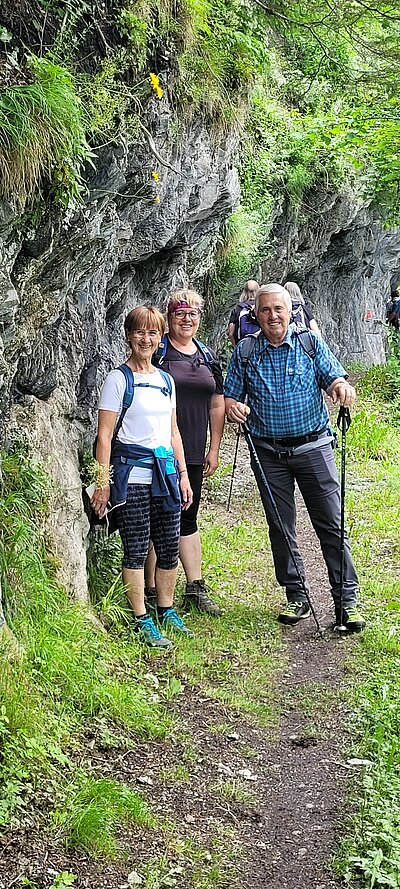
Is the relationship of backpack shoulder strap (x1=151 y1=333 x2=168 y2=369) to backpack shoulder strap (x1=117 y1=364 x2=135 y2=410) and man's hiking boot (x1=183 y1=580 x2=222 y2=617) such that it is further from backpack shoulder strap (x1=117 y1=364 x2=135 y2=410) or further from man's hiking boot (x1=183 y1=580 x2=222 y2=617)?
man's hiking boot (x1=183 y1=580 x2=222 y2=617)

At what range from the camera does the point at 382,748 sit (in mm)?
4883

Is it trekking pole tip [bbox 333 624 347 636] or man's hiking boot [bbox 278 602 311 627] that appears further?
man's hiking boot [bbox 278 602 311 627]

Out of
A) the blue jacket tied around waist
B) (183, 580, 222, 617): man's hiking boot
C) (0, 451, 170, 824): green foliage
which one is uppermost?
the blue jacket tied around waist

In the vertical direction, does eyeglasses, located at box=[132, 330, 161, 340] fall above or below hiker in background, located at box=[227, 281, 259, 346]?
below

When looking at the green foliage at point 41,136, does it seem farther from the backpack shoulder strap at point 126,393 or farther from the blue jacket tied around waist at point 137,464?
the blue jacket tied around waist at point 137,464

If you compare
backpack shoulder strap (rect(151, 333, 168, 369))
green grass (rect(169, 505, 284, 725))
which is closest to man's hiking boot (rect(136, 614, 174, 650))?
green grass (rect(169, 505, 284, 725))

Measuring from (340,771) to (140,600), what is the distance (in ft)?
6.39

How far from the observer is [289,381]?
22.1 ft

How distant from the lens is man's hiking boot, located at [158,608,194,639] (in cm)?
641

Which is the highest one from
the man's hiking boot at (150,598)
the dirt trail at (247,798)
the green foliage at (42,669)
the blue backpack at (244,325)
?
the blue backpack at (244,325)

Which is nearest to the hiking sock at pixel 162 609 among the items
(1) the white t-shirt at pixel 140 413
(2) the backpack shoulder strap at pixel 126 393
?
(1) the white t-shirt at pixel 140 413

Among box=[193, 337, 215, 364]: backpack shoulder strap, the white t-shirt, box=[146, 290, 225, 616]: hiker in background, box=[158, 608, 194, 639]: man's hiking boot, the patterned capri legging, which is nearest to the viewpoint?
the white t-shirt

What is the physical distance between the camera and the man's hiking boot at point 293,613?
7090mm

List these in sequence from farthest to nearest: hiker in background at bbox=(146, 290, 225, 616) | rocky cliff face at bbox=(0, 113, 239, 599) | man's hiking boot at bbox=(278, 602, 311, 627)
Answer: man's hiking boot at bbox=(278, 602, 311, 627) → hiker in background at bbox=(146, 290, 225, 616) → rocky cliff face at bbox=(0, 113, 239, 599)
